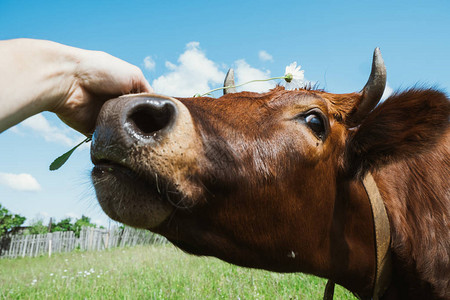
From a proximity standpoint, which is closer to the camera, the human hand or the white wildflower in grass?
the human hand

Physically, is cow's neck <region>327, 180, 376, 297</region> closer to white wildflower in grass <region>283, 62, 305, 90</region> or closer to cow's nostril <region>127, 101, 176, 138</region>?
white wildflower in grass <region>283, 62, 305, 90</region>

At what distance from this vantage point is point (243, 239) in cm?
237

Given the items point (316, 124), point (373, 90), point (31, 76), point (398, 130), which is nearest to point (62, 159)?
point (31, 76)

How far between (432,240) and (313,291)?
246 cm

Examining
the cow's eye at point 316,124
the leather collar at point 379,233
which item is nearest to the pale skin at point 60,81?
the cow's eye at point 316,124

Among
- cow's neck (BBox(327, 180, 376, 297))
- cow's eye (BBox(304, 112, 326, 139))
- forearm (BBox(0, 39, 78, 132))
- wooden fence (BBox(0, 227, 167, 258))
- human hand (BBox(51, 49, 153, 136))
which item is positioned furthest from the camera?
wooden fence (BBox(0, 227, 167, 258))

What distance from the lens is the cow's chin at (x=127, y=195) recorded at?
2.00m

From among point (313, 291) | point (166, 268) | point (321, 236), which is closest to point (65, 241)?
point (166, 268)

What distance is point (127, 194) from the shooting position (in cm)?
200

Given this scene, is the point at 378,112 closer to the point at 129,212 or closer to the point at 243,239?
the point at 243,239

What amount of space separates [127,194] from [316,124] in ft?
4.26

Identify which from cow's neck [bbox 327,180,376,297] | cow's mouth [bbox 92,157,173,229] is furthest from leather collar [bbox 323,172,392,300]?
cow's mouth [bbox 92,157,173,229]

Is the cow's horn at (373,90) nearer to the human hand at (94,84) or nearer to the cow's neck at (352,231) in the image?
the cow's neck at (352,231)

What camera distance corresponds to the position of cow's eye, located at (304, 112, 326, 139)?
2.55 metres
